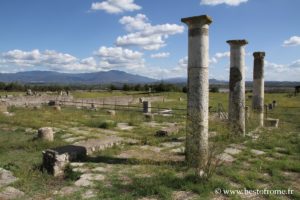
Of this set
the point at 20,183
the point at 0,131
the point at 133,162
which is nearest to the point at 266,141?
the point at 133,162

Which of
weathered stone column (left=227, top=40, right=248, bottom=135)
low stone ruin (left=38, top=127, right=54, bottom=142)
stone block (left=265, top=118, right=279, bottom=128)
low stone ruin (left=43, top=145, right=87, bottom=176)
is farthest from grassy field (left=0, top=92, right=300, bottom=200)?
stone block (left=265, top=118, right=279, bottom=128)

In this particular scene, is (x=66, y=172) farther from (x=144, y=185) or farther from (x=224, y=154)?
(x=224, y=154)

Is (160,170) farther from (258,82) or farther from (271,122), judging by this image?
(271,122)

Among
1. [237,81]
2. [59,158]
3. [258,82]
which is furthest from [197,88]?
[258,82]

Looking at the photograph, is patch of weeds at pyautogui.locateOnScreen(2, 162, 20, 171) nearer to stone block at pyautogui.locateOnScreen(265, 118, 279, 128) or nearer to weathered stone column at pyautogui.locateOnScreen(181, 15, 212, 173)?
weathered stone column at pyautogui.locateOnScreen(181, 15, 212, 173)

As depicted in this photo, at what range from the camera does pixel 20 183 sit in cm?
580

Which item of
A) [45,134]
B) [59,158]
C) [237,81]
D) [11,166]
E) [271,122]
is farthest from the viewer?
[271,122]

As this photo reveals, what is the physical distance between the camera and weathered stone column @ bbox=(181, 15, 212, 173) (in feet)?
21.6

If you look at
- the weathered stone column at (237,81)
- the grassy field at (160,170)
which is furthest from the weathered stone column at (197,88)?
the weathered stone column at (237,81)

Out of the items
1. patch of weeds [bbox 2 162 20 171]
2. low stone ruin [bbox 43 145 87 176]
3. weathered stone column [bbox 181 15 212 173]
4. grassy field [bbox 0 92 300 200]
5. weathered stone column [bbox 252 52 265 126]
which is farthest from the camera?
weathered stone column [bbox 252 52 265 126]

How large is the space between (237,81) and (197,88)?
3.80 m

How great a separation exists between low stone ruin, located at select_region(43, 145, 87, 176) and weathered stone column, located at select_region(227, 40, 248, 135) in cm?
519

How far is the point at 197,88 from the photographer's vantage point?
21.6 ft

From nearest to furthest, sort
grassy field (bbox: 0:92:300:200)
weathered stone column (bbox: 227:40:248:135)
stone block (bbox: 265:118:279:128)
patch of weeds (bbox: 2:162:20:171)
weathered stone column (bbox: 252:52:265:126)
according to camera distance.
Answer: grassy field (bbox: 0:92:300:200) → patch of weeds (bbox: 2:162:20:171) → weathered stone column (bbox: 227:40:248:135) → weathered stone column (bbox: 252:52:265:126) → stone block (bbox: 265:118:279:128)
